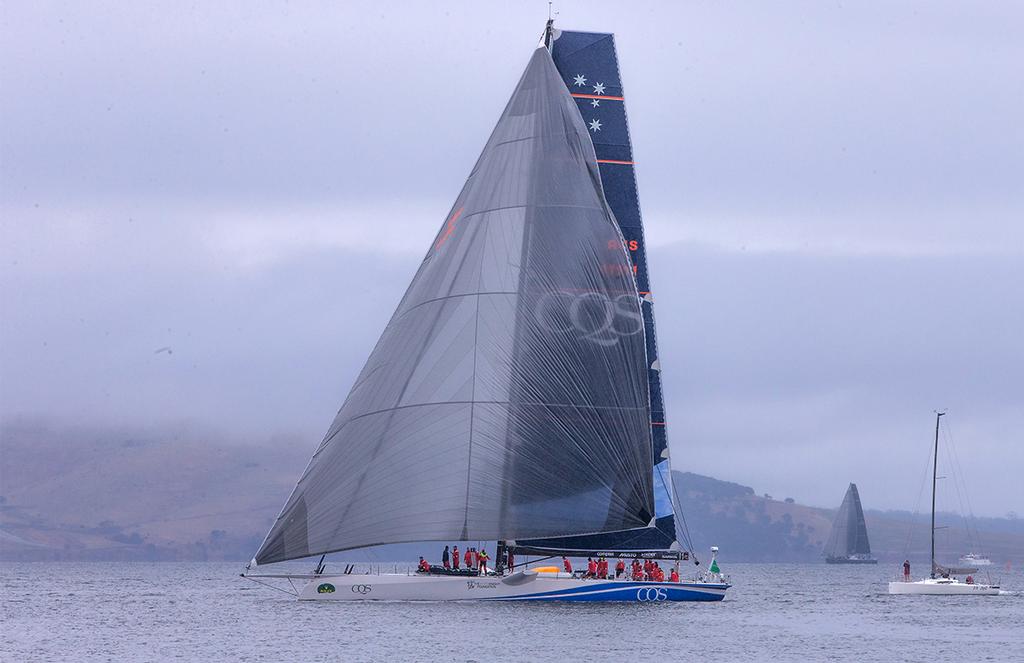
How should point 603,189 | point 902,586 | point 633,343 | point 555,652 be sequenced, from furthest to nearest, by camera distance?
point 902,586, point 603,189, point 633,343, point 555,652

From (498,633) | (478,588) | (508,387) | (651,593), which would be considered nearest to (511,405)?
(508,387)

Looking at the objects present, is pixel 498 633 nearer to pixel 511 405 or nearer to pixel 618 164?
pixel 511 405

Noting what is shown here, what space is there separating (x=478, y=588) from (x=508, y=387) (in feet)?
22.1

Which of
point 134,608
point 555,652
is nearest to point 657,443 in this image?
point 555,652

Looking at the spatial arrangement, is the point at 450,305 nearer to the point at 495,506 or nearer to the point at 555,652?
the point at 495,506

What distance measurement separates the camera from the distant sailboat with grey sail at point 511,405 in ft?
167

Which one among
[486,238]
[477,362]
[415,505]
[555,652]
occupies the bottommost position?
[555,652]

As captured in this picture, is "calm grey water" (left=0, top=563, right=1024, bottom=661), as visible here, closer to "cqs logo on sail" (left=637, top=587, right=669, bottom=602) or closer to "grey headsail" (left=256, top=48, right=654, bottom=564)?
"cqs logo on sail" (left=637, top=587, right=669, bottom=602)

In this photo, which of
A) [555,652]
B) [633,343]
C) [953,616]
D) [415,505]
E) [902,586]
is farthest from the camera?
[902,586]

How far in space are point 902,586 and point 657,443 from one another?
3965 cm

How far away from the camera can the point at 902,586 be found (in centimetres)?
9475

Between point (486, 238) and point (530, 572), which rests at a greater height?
point (486, 238)

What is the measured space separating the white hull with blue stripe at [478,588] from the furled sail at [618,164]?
576 centimetres

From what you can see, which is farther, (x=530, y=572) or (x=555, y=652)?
(x=530, y=572)
